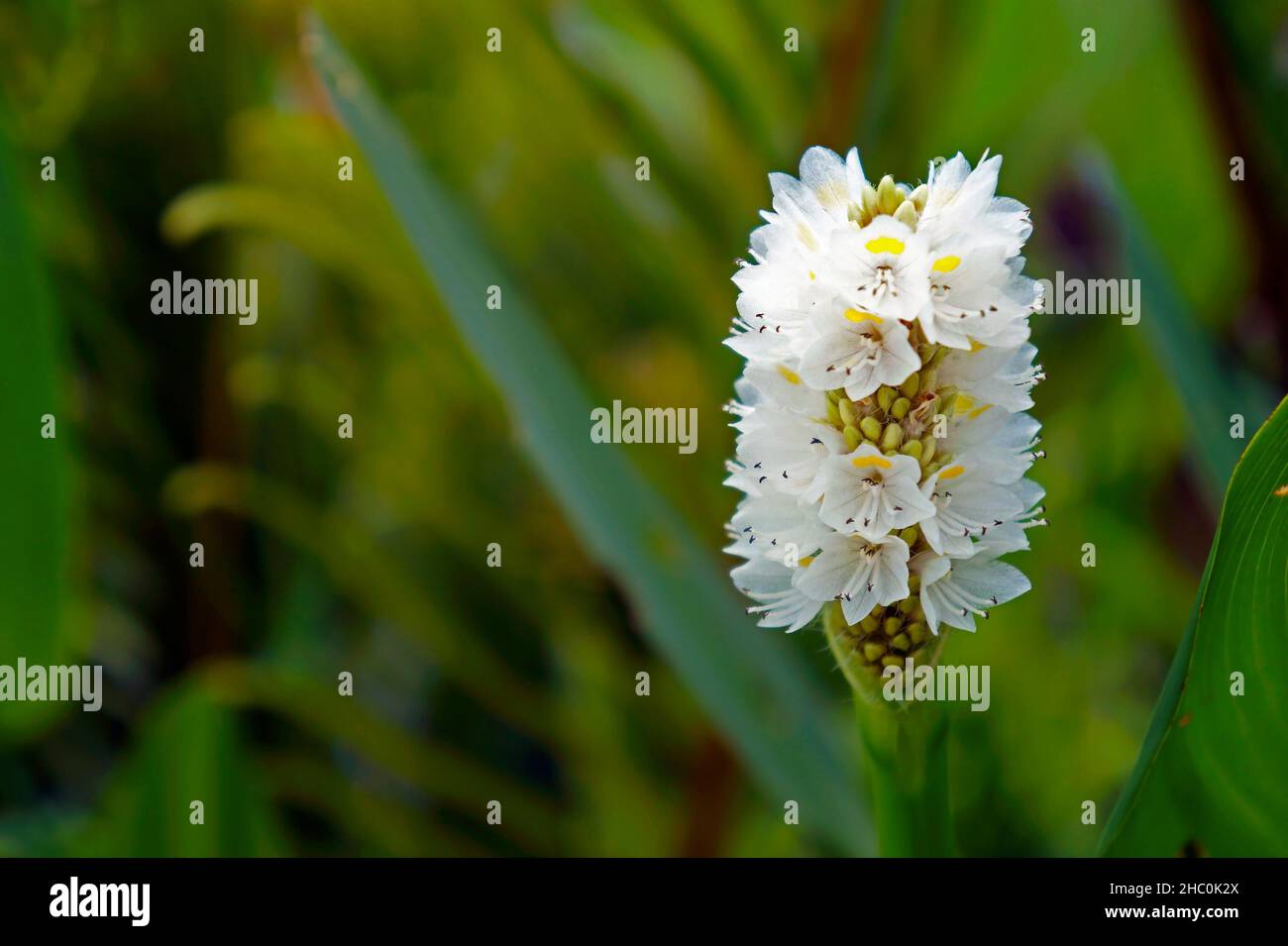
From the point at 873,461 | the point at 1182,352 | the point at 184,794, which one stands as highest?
the point at 1182,352

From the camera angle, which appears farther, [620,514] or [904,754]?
[620,514]

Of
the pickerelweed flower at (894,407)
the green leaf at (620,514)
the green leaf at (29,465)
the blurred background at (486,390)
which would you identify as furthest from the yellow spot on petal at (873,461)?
the green leaf at (29,465)

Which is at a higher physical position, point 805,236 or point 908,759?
point 805,236

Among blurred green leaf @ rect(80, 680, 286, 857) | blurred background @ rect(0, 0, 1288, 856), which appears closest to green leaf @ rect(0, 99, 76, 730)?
blurred background @ rect(0, 0, 1288, 856)

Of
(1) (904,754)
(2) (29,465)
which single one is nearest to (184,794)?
(2) (29,465)

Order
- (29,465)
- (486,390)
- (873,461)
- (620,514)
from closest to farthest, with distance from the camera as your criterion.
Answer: (873,461), (620,514), (29,465), (486,390)

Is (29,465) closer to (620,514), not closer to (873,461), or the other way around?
(620,514)

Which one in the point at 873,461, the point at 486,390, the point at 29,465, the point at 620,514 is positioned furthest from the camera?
the point at 486,390
